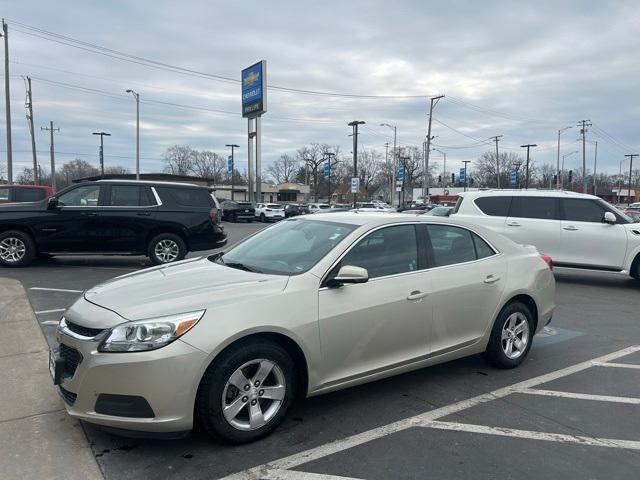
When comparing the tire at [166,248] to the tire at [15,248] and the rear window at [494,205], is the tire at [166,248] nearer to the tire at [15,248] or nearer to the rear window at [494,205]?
the tire at [15,248]

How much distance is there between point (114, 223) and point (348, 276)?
27.1 ft

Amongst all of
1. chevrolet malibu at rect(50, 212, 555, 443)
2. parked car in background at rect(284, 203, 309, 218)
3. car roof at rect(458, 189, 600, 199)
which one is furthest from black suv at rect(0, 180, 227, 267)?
parked car in background at rect(284, 203, 309, 218)

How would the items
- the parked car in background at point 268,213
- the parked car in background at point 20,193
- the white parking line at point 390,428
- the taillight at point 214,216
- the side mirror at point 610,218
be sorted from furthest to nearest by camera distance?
the parked car in background at point 268,213, the parked car in background at point 20,193, the taillight at point 214,216, the side mirror at point 610,218, the white parking line at point 390,428

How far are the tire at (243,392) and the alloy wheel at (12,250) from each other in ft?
29.0

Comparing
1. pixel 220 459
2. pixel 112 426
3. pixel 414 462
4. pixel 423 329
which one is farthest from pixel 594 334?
pixel 112 426

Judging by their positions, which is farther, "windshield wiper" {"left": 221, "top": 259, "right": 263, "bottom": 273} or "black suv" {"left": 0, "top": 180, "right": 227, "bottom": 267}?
"black suv" {"left": 0, "top": 180, "right": 227, "bottom": 267}

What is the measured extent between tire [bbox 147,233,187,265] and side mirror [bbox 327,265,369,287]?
7834mm

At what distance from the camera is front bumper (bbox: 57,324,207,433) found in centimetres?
304

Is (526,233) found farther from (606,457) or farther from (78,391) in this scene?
(78,391)

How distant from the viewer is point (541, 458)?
3338mm

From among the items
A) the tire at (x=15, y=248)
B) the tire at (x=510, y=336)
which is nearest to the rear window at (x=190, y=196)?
the tire at (x=15, y=248)

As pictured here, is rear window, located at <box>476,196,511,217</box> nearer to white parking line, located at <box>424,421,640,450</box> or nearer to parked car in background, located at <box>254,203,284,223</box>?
white parking line, located at <box>424,421,640,450</box>

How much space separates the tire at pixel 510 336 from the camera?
4.90 meters

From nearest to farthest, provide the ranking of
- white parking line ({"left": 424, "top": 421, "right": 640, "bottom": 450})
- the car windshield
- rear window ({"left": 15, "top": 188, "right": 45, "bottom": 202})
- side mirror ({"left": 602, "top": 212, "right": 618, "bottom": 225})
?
1. white parking line ({"left": 424, "top": 421, "right": 640, "bottom": 450})
2. the car windshield
3. side mirror ({"left": 602, "top": 212, "right": 618, "bottom": 225})
4. rear window ({"left": 15, "top": 188, "right": 45, "bottom": 202})
